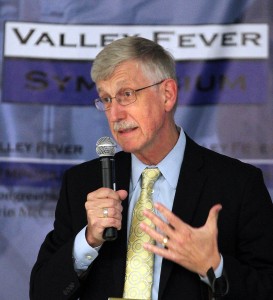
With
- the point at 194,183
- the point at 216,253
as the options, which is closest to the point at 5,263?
the point at 194,183

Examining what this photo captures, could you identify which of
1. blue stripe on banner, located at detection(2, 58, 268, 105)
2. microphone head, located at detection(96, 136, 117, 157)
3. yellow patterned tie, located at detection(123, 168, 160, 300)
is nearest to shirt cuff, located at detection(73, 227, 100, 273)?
yellow patterned tie, located at detection(123, 168, 160, 300)

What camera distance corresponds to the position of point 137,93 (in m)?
2.50

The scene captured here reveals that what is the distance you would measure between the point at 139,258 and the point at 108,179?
0.33 m

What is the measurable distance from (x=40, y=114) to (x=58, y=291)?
1.24 meters

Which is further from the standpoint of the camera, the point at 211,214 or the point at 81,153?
the point at 81,153

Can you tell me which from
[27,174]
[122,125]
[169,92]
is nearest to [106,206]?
[122,125]

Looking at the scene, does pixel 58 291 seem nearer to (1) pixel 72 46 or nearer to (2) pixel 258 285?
(2) pixel 258 285

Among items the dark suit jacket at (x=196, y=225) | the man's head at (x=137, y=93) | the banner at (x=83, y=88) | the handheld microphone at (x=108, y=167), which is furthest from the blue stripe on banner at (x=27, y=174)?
the handheld microphone at (x=108, y=167)

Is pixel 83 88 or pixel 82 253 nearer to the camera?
pixel 82 253

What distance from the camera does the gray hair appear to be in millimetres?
2486

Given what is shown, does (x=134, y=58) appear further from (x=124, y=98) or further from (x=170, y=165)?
(x=170, y=165)

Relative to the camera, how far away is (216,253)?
86.4 inches

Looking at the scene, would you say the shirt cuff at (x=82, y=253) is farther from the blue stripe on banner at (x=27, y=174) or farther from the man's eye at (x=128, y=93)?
the blue stripe on banner at (x=27, y=174)

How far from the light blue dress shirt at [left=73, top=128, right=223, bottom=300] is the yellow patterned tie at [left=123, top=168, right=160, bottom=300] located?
28 mm
